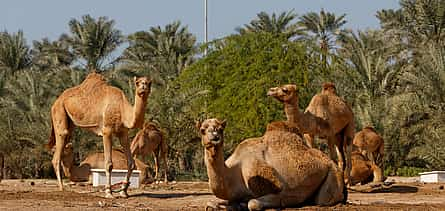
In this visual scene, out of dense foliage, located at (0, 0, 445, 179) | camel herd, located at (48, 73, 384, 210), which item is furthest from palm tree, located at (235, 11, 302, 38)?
camel herd, located at (48, 73, 384, 210)

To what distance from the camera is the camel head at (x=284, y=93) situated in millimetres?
13539

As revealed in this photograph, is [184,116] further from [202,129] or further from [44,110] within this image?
[202,129]

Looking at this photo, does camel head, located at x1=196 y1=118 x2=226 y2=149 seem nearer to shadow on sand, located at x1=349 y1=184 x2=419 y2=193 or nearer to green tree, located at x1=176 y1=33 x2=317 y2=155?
shadow on sand, located at x1=349 y1=184 x2=419 y2=193

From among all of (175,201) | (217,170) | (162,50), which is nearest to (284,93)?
(175,201)

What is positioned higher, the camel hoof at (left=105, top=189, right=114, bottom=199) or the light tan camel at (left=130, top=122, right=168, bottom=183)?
the light tan camel at (left=130, top=122, right=168, bottom=183)

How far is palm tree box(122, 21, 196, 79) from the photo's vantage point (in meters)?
35.6

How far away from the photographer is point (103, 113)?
13523mm

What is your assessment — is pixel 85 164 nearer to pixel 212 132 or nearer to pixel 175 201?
pixel 175 201

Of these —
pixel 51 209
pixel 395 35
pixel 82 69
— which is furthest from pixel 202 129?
pixel 82 69

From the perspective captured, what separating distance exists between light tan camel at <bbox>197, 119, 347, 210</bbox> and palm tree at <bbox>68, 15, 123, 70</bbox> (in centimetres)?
2847

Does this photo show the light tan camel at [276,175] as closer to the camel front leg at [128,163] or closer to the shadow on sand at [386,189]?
the camel front leg at [128,163]

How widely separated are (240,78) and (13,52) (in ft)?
60.4

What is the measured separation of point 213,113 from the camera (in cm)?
2403

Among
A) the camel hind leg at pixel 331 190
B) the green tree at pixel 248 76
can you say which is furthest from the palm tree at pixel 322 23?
the camel hind leg at pixel 331 190
